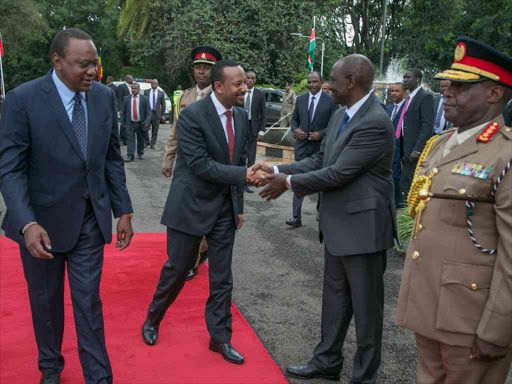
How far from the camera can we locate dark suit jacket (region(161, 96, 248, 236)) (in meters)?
3.83

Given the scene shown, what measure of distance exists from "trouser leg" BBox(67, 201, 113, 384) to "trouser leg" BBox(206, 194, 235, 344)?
3.01 ft

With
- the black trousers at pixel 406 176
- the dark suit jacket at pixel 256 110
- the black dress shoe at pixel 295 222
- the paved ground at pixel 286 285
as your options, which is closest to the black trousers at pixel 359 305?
the paved ground at pixel 286 285

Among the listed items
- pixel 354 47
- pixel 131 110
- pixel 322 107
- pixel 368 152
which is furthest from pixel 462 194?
pixel 354 47

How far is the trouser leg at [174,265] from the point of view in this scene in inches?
157

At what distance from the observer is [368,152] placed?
132 inches

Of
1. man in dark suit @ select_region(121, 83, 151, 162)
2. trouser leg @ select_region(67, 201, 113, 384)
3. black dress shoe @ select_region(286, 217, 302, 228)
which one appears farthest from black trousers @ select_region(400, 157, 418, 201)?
man in dark suit @ select_region(121, 83, 151, 162)

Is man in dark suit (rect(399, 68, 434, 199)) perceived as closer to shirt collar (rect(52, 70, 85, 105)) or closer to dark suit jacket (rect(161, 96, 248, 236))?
dark suit jacket (rect(161, 96, 248, 236))

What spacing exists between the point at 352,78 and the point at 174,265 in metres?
1.80

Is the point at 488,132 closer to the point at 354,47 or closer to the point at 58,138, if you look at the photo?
the point at 58,138

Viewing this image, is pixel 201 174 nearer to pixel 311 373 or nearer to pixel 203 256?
A: pixel 311 373

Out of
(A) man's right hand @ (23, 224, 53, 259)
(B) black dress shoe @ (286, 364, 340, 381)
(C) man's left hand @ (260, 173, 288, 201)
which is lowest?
(B) black dress shoe @ (286, 364, 340, 381)

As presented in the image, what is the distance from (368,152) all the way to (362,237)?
52cm

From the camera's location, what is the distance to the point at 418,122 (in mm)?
8297

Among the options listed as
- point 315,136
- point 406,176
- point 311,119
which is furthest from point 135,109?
point 406,176
